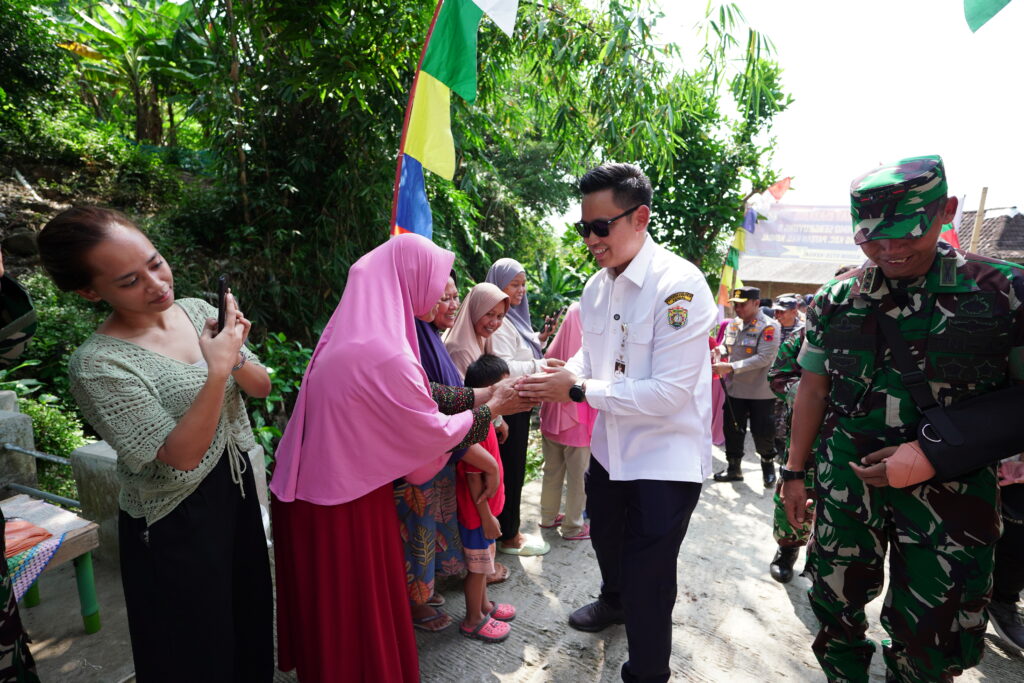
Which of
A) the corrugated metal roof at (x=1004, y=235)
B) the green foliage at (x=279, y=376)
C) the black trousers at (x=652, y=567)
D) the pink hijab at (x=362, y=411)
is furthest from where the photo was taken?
the corrugated metal roof at (x=1004, y=235)

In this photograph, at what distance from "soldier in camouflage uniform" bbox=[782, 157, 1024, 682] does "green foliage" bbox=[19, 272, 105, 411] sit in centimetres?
567

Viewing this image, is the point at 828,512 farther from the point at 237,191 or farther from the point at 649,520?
the point at 237,191

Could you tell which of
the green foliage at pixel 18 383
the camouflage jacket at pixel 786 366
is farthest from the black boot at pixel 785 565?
the green foliage at pixel 18 383

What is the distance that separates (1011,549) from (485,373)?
2.61m

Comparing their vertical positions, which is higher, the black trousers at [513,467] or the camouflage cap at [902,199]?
the camouflage cap at [902,199]

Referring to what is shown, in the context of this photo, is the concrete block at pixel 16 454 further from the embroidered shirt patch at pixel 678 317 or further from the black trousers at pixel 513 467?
the embroidered shirt patch at pixel 678 317

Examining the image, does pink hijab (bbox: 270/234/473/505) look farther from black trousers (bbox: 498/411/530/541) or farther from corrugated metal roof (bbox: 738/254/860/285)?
corrugated metal roof (bbox: 738/254/860/285)

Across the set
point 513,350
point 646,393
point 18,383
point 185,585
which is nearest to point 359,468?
point 185,585

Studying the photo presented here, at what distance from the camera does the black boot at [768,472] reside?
493 cm

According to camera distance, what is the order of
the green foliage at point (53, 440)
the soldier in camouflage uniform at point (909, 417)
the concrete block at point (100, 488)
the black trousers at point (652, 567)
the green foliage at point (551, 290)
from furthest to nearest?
the green foliage at point (551, 290) < the green foliage at point (53, 440) < the concrete block at point (100, 488) < the black trousers at point (652, 567) < the soldier in camouflage uniform at point (909, 417)

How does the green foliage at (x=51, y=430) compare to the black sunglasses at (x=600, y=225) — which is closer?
the black sunglasses at (x=600, y=225)

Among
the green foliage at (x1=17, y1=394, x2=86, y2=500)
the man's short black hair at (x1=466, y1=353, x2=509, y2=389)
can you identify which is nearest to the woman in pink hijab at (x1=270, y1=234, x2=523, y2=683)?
the man's short black hair at (x1=466, y1=353, x2=509, y2=389)

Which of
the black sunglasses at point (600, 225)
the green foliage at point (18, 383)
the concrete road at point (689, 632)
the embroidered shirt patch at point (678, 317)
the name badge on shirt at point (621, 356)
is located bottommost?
the concrete road at point (689, 632)

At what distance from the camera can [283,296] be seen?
233 inches
